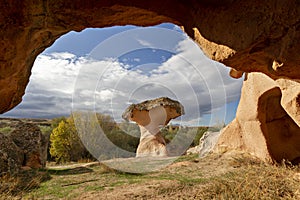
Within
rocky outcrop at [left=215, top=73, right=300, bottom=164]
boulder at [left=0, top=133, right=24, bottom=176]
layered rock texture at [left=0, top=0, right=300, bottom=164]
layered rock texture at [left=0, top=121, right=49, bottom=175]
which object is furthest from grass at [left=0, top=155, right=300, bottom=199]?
layered rock texture at [left=0, top=0, right=300, bottom=164]

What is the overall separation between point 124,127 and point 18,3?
1581 centimetres

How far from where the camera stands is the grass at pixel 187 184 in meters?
4.20

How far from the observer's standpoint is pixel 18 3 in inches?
95.3

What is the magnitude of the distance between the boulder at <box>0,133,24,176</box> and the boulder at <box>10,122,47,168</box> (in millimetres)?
310

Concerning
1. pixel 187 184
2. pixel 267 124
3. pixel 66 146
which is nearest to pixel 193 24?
pixel 187 184

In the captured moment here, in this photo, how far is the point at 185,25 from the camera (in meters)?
2.80

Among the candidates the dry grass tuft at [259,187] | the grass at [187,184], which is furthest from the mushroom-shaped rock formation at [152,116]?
the dry grass tuft at [259,187]

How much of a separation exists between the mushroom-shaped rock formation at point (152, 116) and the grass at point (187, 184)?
5.35 metres

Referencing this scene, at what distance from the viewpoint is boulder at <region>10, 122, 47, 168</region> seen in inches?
395

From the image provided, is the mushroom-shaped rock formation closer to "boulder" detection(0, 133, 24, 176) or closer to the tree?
"boulder" detection(0, 133, 24, 176)

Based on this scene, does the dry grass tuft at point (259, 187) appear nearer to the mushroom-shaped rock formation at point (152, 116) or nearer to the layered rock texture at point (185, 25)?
the layered rock texture at point (185, 25)

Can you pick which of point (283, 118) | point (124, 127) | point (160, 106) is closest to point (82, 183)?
point (283, 118)

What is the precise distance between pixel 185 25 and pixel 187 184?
144 inches

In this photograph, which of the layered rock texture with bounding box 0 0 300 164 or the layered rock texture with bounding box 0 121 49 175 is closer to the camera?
the layered rock texture with bounding box 0 0 300 164
